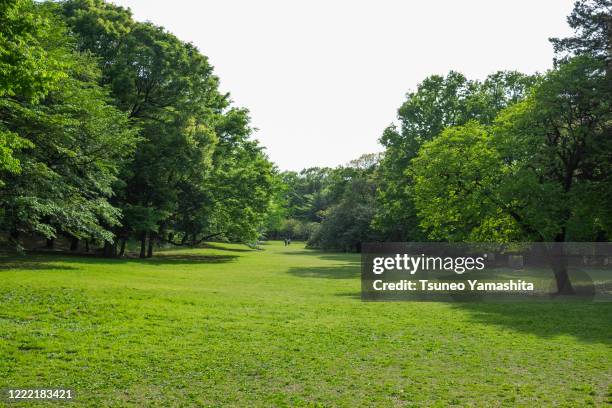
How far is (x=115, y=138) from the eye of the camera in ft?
88.3

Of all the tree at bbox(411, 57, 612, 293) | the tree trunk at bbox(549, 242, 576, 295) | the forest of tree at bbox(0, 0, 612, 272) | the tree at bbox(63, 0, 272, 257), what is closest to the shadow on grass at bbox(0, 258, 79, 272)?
the forest of tree at bbox(0, 0, 612, 272)

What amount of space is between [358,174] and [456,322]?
54572mm

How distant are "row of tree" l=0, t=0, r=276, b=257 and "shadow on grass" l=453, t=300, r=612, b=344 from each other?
16.1m

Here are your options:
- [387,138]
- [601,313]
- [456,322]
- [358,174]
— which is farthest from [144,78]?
[358,174]

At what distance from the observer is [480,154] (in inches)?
968

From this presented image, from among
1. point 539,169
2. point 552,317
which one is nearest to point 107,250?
point 539,169

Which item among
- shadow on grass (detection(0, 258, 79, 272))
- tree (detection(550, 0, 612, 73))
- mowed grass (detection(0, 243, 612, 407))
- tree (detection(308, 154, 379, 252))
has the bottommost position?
mowed grass (detection(0, 243, 612, 407))

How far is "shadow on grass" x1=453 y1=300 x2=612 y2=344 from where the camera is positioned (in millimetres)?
13852

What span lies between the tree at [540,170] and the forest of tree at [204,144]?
0.08 m

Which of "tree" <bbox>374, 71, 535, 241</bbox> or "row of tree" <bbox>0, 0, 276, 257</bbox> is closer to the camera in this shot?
"row of tree" <bbox>0, 0, 276, 257</bbox>

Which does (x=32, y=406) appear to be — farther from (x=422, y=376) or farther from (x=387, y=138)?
(x=387, y=138)

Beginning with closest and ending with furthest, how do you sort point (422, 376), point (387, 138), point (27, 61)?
point (422, 376) < point (27, 61) < point (387, 138)

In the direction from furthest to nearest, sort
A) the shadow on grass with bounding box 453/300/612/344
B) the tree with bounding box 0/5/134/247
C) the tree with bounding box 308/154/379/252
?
the tree with bounding box 308/154/379/252, the tree with bounding box 0/5/134/247, the shadow on grass with bounding box 453/300/612/344

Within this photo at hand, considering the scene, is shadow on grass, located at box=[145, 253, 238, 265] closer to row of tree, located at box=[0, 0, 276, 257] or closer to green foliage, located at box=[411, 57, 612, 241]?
row of tree, located at box=[0, 0, 276, 257]
